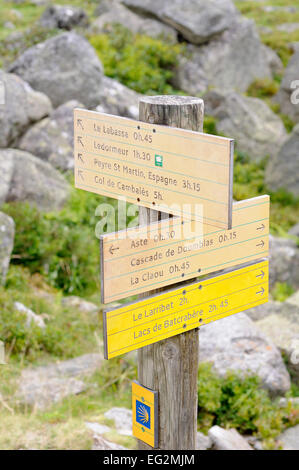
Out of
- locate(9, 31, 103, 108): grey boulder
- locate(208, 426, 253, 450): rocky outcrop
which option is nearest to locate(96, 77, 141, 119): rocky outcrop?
locate(9, 31, 103, 108): grey boulder

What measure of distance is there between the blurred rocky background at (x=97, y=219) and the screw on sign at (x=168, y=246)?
157 cm

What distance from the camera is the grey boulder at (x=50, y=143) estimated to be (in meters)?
10.2

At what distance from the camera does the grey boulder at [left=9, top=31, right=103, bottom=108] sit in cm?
1145

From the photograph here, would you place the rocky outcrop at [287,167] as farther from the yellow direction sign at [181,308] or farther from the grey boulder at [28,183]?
the yellow direction sign at [181,308]

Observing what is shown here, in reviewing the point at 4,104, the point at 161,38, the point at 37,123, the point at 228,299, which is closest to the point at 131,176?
the point at 228,299

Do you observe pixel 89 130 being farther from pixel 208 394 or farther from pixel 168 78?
pixel 168 78

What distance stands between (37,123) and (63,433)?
660 cm

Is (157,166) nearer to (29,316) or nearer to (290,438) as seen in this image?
(290,438)

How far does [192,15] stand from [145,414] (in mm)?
14433

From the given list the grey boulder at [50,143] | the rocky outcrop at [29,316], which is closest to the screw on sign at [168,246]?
the rocky outcrop at [29,316]

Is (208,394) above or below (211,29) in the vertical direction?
below

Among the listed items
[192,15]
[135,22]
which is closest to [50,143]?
[135,22]

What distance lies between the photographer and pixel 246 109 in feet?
45.4
